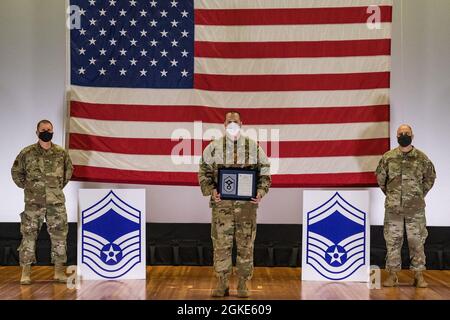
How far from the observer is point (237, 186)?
5691mm

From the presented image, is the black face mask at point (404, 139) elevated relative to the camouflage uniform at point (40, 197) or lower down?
elevated

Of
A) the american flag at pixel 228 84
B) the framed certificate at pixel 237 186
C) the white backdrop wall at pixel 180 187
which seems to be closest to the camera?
the framed certificate at pixel 237 186

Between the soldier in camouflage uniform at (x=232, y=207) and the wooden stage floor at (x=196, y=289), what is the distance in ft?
0.84

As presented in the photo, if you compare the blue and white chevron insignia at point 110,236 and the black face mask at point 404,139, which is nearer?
the black face mask at point 404,139

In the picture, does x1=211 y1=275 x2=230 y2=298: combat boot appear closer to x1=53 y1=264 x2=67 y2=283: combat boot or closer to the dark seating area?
x1=53 y1=264 x2=67 y2=283: combat boot

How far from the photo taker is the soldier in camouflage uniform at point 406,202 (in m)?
6.28

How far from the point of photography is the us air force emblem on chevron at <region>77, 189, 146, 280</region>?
21.1ft

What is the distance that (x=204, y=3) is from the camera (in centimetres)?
728

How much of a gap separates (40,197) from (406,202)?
350cm

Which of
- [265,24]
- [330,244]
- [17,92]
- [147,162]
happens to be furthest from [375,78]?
[17,92]

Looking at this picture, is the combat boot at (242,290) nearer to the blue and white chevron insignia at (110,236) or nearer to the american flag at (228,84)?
the blue and white chevron insignia at (110,236)

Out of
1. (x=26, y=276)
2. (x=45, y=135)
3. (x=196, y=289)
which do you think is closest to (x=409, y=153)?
(x=196, y=289)

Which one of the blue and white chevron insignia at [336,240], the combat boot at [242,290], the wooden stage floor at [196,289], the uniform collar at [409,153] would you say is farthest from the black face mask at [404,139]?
the combat boot at [242,290]

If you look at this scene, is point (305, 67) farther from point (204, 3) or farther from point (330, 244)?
point (330, 244)
